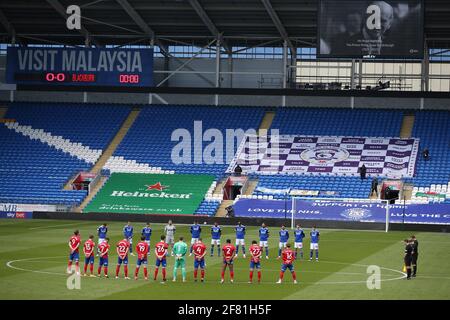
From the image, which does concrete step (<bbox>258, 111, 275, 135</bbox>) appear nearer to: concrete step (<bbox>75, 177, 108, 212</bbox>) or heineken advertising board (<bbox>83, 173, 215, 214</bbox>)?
heineken advertising board (<bbox>83, 173, 215, 214</bbox>)

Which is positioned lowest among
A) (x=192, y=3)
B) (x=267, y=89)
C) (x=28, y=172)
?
(x=28, y=172)

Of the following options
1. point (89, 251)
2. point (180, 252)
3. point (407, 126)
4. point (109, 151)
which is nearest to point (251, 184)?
point (109, 151)

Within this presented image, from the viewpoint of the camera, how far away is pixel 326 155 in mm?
71062

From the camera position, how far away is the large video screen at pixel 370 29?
61.5 meters

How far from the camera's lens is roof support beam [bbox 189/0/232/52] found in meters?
67.6

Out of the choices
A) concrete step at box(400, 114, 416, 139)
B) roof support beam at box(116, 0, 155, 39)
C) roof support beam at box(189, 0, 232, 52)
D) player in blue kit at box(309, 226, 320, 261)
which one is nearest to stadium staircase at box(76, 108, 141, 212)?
roof support beam at box(116, 0, 155, 39)

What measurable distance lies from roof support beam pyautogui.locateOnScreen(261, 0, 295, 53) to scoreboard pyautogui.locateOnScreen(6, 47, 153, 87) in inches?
388

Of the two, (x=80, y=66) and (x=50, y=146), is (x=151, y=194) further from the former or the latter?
(x=80, y=66)

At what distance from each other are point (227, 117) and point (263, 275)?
42.3m

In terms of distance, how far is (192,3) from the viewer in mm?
67125

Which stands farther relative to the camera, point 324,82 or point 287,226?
point 324,82
